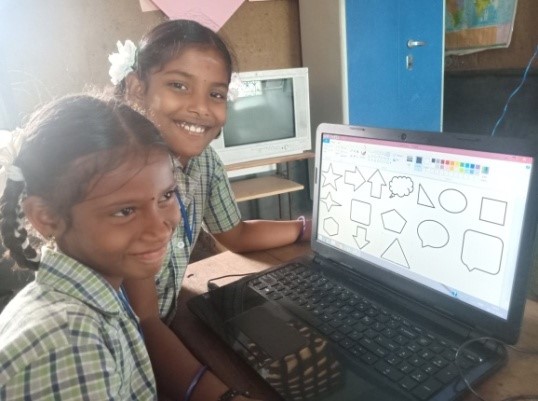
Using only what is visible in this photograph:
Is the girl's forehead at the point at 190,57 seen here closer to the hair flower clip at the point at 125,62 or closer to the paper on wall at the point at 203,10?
the hair flower clip at the point at 125,62

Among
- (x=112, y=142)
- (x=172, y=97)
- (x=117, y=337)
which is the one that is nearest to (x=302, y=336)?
(x=117, y=337)

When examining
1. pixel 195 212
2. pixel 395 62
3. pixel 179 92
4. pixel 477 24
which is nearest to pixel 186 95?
pixel 179 92

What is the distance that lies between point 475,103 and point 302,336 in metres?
2.50

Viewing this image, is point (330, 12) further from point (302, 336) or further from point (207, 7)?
point (302, 336)

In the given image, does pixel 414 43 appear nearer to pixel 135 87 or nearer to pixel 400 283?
pixel 135 87

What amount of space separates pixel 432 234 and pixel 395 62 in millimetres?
1994

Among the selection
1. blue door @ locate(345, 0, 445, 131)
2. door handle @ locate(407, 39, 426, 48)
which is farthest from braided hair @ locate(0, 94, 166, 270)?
door handle @ locate(407, 39, 426, 48)

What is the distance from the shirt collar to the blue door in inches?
A: 78.1

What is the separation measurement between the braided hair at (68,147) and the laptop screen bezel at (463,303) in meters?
0.37

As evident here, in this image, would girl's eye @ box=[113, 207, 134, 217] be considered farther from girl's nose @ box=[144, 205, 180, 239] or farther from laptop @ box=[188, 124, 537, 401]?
laptop @ box=[188, 124, 537, 401]

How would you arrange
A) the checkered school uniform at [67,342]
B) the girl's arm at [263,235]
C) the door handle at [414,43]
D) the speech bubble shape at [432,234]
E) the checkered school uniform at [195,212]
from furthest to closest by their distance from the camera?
the door handle at [414,43]
the girl's arm at [263,235]
the checkered school uniform at [195,212]
the speech bubble shape at [432,234]
the checkered school uniform at [67,342]

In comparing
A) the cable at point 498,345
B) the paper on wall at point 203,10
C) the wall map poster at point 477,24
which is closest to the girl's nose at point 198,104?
the cable at point 498,345

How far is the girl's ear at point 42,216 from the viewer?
53 centimetres

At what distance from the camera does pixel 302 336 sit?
62cm
